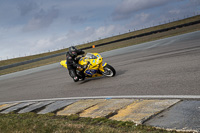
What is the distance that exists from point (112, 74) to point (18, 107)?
3.77 meters

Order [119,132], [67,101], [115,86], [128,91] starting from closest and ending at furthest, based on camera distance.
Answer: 1. [119,132]
2. [128,91]
3. [67,101]
4. [115,86]

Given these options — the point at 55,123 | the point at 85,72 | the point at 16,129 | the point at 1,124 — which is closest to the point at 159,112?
the point at 55,123

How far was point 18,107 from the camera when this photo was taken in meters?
7.59

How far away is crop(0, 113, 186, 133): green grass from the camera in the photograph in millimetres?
3850

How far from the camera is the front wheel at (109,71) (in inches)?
360

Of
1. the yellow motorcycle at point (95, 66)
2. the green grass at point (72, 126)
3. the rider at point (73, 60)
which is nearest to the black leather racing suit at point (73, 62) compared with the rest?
the rider at point (73, 60)

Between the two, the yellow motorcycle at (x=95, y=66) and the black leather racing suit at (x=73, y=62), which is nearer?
the yellow motorcycle at (x=95, y=66)

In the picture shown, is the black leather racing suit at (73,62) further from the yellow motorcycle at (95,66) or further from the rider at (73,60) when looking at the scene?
the yellow motorcycle at (95,66)

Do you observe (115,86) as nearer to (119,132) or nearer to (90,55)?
(90,55)

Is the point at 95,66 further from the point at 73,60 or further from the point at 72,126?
the point at 72,126

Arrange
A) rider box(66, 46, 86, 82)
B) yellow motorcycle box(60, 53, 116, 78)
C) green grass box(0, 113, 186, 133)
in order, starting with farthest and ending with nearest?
rider box(66, 46, 86, 82)
yellow motorcycle box(60, 53, 116, 78)
green grass box(0, 113, 186, 133)

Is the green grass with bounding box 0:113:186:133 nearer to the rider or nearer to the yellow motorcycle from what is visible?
the yellow motorcycle

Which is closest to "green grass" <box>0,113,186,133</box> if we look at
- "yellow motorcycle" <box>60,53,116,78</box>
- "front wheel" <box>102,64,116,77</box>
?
"yellow motorcycle" <box>60,53,116,78</box>

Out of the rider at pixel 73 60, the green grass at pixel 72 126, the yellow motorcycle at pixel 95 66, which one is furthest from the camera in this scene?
the rider at pixel 73 60
